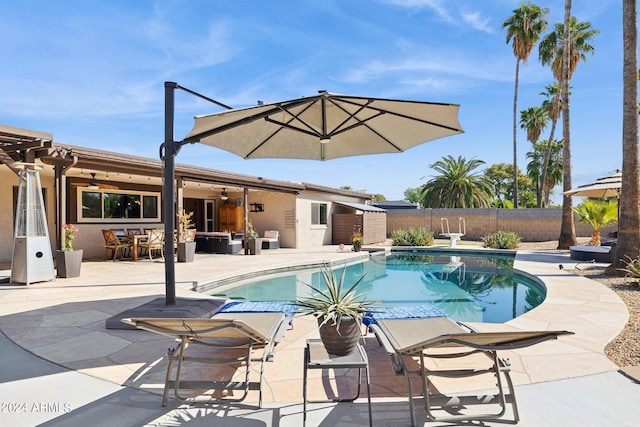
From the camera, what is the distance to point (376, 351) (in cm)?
406

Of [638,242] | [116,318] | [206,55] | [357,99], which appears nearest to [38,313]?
[116,318]

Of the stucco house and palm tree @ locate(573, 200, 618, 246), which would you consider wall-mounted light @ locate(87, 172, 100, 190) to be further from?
palm tree @ locate(573, 200, 618, 246)

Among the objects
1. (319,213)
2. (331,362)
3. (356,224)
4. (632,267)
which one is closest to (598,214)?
(632,267)

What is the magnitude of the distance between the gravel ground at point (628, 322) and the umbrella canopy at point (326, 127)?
10.4ft

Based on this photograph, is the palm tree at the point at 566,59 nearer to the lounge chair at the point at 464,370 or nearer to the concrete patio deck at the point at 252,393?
the concrete patio deck at the point at 252,393

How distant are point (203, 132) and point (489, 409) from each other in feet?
14.2

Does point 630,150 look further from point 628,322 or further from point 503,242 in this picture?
point 503,242

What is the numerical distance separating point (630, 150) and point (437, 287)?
5.75 meters

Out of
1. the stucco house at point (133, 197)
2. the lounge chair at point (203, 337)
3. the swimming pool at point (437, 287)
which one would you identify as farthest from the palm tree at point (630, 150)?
the stucco house at point (133, 197)

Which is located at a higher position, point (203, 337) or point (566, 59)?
point (566, 59)

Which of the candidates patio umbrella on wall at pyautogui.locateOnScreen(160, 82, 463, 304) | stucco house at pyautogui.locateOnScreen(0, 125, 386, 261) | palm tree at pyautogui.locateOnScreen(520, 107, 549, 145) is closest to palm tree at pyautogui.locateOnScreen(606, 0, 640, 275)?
patio umbrella on wall at pyautogui.locateOnScreen(160, 82, 463, 304)

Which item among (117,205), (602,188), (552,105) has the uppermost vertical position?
(552,105)

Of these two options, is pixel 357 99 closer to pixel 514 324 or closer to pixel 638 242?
pixel 514 324

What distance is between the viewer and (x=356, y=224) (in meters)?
19.6
